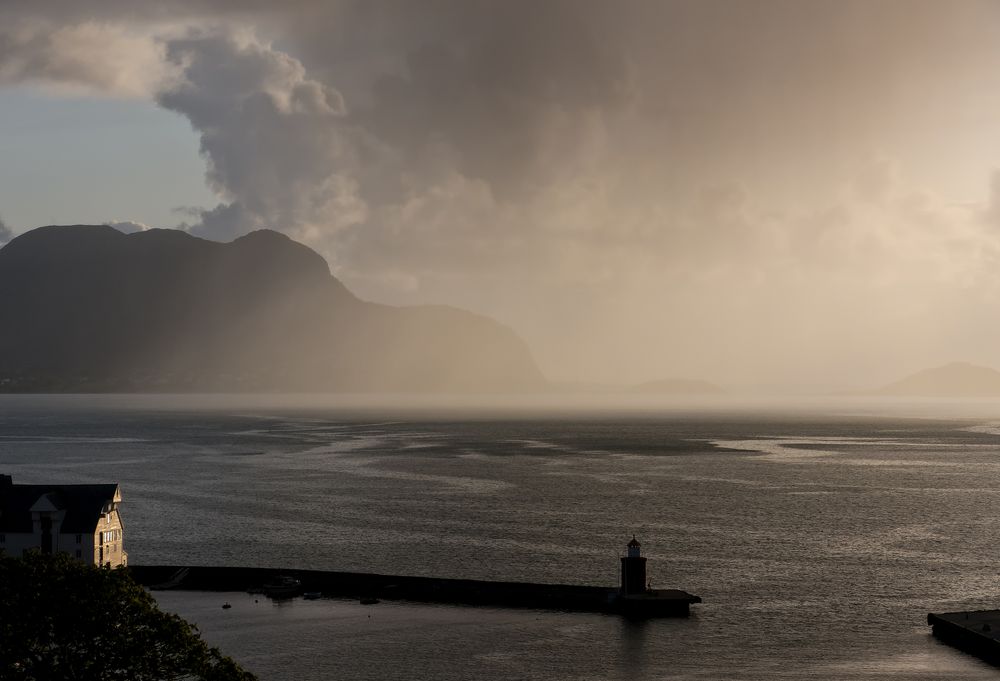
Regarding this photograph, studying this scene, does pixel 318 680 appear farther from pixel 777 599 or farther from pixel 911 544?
pixel 911 544

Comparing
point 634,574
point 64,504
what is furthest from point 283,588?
point 634,574

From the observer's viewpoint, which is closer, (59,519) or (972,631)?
(972,631)

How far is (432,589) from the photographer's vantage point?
84.8 meters

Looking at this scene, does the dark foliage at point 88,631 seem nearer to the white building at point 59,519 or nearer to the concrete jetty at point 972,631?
the white building at point 59,519

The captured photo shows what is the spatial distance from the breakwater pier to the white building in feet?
26.1

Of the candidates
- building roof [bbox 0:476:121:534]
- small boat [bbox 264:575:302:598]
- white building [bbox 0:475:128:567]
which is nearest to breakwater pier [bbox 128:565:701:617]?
small boat [bbox 264:575:302:598]

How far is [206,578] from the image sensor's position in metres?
89.0

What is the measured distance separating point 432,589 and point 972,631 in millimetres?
37602

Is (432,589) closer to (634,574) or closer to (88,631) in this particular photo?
(634,574)

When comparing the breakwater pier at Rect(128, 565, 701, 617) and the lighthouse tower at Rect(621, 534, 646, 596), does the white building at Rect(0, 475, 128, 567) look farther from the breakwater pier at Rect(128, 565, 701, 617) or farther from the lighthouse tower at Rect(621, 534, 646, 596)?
the lighthouse tower at Rect(621, 534, 646, 596)

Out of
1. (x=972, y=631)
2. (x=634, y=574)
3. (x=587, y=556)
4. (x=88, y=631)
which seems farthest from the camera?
(x=587, y=556)

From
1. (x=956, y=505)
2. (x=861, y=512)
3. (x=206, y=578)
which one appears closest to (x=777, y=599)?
(x=206, y=578)

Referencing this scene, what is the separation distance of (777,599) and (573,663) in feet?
78.7

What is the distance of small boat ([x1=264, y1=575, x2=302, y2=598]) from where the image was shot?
8461 centimetres
